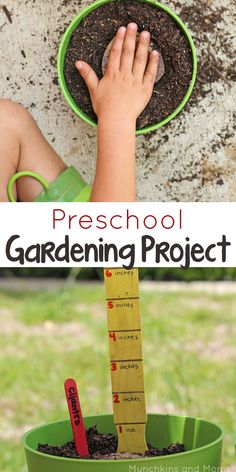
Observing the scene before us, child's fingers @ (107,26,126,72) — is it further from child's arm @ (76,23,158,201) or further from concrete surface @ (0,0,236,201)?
concrete surface @ (0,0,236,201)

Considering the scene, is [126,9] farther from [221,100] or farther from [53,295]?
[53,295]

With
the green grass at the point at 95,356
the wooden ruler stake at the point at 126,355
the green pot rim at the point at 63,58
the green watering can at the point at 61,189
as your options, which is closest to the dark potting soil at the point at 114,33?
the green pot rim at the point at 63,58

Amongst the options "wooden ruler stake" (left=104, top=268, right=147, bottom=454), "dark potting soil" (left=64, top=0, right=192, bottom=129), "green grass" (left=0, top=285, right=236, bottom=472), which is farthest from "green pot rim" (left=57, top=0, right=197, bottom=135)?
"green grass" (left=0, top=285, right=236, bottom=472)

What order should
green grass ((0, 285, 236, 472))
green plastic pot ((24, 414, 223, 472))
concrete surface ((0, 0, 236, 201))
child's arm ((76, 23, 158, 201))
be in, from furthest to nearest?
green grass ((0, 285, 236, 472)) < concrete surface ((0, 0, 236, 201)) < child's arm ((76, 23, 158, 201)) < green plastic pot ((24, 414, 223, 472))

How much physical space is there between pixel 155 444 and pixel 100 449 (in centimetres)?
7

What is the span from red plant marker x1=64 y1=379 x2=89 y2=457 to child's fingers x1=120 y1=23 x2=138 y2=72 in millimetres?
558

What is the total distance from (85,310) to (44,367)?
0.98 ft

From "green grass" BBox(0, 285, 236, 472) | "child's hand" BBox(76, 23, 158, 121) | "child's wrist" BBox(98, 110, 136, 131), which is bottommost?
"green grass" BBox(0, 285, 236, 472)

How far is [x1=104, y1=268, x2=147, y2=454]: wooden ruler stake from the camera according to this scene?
2.74ft

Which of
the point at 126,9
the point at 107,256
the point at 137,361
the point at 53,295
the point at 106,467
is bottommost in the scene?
the point at 106,467

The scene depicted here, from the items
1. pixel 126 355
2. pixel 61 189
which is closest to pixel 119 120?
pixel 61 189

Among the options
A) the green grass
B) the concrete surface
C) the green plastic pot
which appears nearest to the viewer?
the green plastic pot

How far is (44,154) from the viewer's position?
1.28m

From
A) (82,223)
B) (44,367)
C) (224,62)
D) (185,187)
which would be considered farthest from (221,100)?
(44,367)
